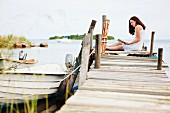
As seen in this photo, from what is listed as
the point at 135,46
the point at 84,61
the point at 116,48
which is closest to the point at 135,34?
the point at 135,46

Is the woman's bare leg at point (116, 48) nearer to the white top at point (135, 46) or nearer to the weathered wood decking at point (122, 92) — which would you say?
the white top at point (135, 46)

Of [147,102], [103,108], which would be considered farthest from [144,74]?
[103,108]

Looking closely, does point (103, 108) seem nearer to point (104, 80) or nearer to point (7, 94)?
point (104, 80)

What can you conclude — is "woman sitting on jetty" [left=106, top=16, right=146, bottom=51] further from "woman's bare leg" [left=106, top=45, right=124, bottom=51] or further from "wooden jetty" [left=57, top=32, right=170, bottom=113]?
"wooden jetty" [left=57, top=32, right=170, bottom=113]

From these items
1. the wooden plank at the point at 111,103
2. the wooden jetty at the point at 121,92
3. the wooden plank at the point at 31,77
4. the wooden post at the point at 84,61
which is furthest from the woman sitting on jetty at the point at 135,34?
the wooden plank at the point at 111,103

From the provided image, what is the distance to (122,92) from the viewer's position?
4.27 m

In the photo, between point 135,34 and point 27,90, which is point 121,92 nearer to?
point 135,34

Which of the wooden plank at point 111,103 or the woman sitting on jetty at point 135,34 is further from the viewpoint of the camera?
the woman sitting on jetty at point 135,34

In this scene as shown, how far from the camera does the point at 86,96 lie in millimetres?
3867

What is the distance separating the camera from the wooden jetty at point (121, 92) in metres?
3.35

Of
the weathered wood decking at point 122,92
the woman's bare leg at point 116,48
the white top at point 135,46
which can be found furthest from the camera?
the woman's bare leg at point 116,48

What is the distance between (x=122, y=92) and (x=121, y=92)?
0.05 feet

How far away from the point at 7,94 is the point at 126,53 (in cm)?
363

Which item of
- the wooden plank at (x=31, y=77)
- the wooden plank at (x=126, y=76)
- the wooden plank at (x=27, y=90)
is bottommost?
the wooden plank at (x=27, y=90)
